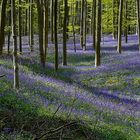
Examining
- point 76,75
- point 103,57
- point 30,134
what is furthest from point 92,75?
point 30,134

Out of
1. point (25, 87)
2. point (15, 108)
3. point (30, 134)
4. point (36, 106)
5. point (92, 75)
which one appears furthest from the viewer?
point (92, 75)

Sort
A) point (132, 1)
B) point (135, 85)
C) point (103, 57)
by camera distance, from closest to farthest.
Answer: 1. point (135, 85)
2. point (103, 57)
3. point (132, 1)

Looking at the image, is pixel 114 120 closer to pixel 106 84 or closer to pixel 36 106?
pixel 36 106

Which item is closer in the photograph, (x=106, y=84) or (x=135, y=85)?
(x=135, y=85)

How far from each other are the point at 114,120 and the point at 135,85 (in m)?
10.3

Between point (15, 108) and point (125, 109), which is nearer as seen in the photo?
point (15, 108)

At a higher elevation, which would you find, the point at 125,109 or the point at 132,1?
the point at 132,1

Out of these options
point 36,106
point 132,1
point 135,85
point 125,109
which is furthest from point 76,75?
point 132,1

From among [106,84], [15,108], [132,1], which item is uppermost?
[132,1]

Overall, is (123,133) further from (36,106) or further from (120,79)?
(120,79)

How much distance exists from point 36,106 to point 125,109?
227 inches

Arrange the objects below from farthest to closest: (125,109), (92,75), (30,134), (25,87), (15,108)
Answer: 1. (92,75)
2. (125,109)
3. (25,87)
4. (15,108)
5. (30,134)

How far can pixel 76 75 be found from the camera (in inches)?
1152

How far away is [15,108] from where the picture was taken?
10664mm
